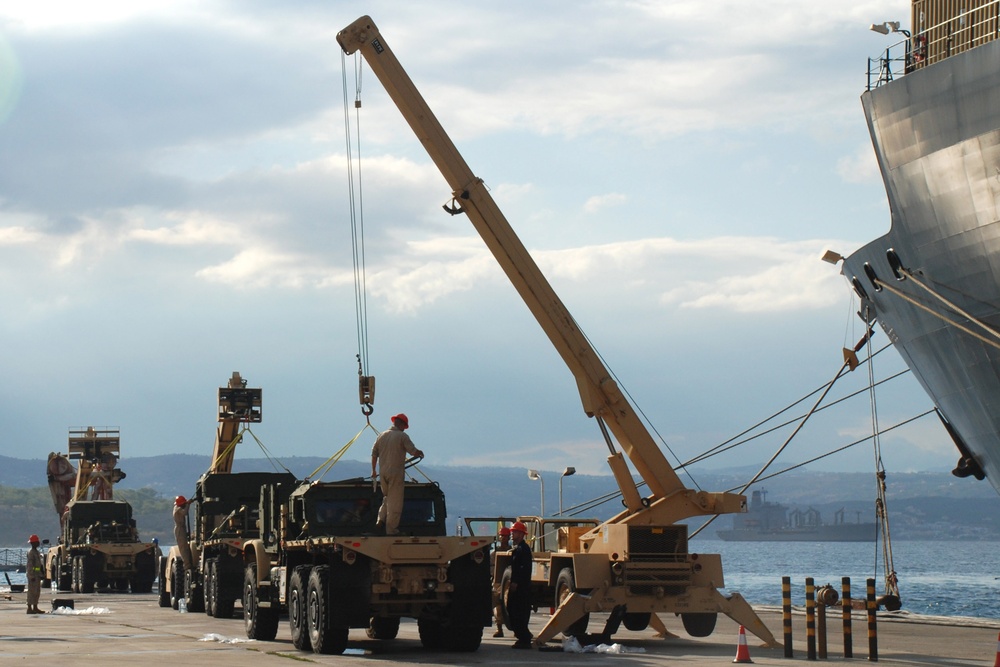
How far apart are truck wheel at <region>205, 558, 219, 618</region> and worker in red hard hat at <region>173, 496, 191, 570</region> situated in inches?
112

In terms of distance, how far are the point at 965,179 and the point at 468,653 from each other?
38.3ft

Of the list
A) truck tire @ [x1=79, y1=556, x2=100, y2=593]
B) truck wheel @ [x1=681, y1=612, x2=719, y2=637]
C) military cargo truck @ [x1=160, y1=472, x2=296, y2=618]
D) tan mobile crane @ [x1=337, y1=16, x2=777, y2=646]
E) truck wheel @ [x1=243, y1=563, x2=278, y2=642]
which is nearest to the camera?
tan mobile crane @ [x1=337, y1=16, x2=777, y2=646]

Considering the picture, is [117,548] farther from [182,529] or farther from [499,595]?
[499,595]

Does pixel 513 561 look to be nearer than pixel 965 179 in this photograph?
Yes

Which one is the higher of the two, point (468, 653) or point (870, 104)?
point (870, 104)

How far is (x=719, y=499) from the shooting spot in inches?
906

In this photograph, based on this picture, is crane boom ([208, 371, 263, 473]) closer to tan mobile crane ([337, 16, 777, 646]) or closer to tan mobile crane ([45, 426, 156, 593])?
tan mobile crane ([45, 426, 156, 593])

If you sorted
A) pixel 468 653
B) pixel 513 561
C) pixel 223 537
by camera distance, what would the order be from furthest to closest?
pixel 223 537
pixel 513 561
pixel 468 653

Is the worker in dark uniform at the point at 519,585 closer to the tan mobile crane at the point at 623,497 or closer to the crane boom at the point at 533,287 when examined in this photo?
the tan mobile crane at the point at 623,497

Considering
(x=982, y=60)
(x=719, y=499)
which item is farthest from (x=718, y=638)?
(x=982, y=60)

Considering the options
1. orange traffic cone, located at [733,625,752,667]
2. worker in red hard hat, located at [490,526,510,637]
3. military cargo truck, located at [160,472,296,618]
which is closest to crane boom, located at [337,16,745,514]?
worker in red hard hat, located at [490,526,510,637]

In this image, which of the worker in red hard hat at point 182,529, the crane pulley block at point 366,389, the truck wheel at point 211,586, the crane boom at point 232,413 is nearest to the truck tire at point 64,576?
the crane boom at point 232,413

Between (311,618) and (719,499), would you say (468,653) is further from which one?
(719,499)

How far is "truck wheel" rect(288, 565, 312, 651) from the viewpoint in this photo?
64.6ft
